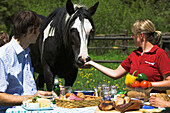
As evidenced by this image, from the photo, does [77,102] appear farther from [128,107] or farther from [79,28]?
[79,28]

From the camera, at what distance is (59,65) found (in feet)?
18.4

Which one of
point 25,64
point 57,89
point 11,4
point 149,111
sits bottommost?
point 149,111

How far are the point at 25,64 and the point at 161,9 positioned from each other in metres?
20.3

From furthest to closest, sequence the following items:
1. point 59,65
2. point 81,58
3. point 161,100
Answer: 1. point 59,65
2. point 81,58
3. point 161,100

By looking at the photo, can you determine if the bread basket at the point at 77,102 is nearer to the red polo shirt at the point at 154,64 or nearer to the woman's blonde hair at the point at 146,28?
the red polo shirt at the point at 154,64

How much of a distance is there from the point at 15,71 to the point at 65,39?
2443 millimetres

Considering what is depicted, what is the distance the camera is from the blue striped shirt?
8.77ft

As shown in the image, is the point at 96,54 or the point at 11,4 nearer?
the point at 96,54

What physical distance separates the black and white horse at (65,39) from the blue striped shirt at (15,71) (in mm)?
1524

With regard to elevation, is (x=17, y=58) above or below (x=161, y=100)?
above

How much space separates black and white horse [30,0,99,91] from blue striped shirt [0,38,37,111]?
60.0 inches

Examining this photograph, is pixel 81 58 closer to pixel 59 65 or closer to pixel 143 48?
pixel 143 48

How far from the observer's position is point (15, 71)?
279 centimetres

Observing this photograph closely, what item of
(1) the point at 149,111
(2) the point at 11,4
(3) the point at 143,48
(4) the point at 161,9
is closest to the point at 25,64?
(1) the point at 149,111
